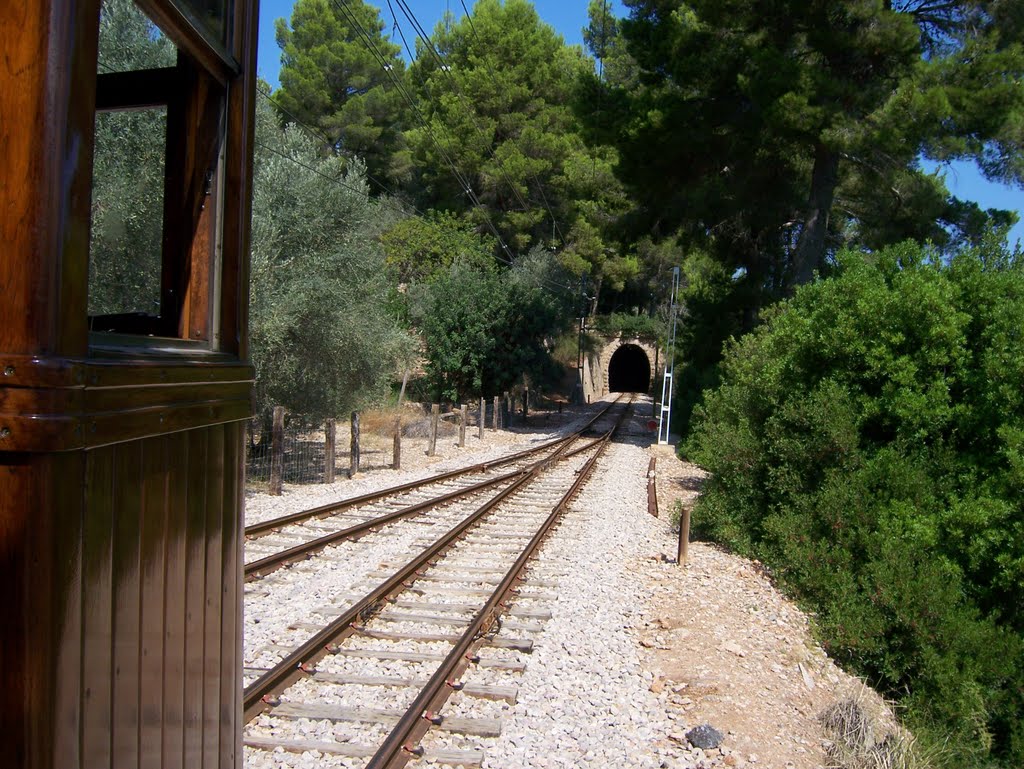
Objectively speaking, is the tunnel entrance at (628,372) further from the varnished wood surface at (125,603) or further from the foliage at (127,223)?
the varnished wood surface at (125,603)

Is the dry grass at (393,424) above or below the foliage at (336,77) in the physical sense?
below

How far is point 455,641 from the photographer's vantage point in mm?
5773

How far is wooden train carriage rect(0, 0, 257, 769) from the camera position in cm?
148

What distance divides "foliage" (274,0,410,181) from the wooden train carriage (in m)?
35.2

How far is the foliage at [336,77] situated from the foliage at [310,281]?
21.9m

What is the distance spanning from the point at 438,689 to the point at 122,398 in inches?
140

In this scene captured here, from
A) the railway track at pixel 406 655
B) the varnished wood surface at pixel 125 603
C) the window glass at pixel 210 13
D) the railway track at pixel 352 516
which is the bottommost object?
the railway track at pixel 406 655

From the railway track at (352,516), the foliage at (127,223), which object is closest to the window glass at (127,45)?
the foliage at (127,223)

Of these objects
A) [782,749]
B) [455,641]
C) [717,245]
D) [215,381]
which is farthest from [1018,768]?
[717,245]

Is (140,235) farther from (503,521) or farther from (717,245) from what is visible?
(717,245)

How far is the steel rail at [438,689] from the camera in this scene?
4039 millimetres

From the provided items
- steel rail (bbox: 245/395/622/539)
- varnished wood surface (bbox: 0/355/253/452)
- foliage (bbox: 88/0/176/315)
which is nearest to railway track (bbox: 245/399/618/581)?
steel rail (bbox: 245/395/622/539)

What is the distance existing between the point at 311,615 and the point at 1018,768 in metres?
6.49

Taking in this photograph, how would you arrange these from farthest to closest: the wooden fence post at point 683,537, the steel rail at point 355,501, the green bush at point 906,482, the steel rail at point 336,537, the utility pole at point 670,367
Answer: the utility pole at point 670,367
the wooden fence post at point 683,537
the steel rail at point 355,501
the green bush at point 906,482
the steel rail at point 336,537
